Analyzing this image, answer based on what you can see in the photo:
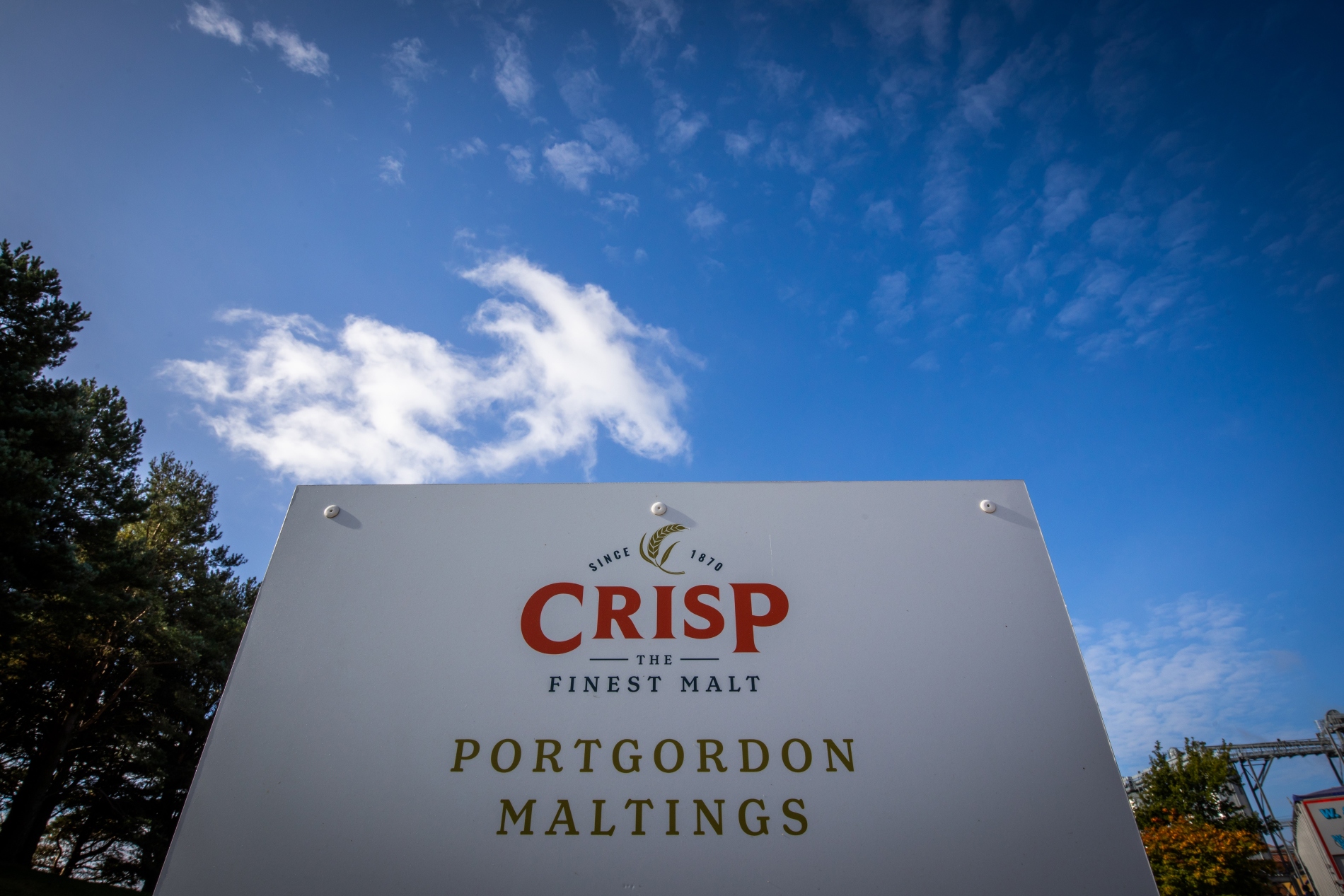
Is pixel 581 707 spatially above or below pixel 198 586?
below

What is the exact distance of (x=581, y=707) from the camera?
4.25 m

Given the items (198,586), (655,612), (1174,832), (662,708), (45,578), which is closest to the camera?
(662,708)

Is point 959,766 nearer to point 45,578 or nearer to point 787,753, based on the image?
point 787,753

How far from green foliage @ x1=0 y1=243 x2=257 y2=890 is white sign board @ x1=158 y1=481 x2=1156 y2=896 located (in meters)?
7.81

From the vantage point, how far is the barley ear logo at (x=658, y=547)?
4738 mm

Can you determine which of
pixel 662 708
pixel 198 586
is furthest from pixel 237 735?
pixel 198 586

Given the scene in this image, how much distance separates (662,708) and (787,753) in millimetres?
910

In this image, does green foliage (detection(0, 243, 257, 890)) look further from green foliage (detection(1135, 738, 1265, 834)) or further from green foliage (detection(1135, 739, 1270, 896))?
green foliage (detection(1135, 738, 1265, 834))

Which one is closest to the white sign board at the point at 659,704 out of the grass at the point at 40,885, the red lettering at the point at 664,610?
the red lettering at the point at 664,610

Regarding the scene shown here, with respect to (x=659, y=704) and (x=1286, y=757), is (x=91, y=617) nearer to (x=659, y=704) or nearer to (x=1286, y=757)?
(x=659, y=704)

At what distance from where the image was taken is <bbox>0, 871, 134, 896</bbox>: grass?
963 centimetres

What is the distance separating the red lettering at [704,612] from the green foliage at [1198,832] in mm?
13302

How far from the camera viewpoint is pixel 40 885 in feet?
33.7

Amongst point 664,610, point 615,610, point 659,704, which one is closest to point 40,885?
point 615,610
